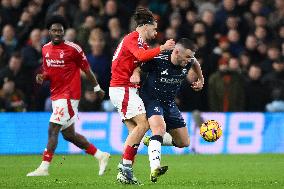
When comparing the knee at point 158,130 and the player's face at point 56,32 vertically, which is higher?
the player's face at point 56,32

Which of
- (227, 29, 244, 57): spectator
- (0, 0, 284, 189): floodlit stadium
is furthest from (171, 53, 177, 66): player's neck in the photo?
(227, 29, 244, 57): spectator

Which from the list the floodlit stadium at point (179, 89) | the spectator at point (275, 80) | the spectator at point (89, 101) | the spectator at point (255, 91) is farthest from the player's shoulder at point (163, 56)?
the spectator at point (275, 80)

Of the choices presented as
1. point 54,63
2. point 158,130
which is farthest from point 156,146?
point 54,63

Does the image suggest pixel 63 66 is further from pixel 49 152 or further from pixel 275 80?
pixel 275 80

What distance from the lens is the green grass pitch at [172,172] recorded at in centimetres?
1160

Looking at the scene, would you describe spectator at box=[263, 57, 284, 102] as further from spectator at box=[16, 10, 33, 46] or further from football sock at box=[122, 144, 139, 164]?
football sock at box=[122, 144, 139, 164]

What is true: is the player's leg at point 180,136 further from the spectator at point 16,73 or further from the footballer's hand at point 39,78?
the spectator at point 16,73

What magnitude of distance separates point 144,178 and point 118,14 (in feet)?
27.3

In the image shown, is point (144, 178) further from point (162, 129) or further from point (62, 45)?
point (62, 45)

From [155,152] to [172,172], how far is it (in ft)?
9.02

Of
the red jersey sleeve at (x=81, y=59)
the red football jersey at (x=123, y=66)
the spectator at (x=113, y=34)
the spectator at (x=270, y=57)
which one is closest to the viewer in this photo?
the red football jersey at (x=123, y=66)

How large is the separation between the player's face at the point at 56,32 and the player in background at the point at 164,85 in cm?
191

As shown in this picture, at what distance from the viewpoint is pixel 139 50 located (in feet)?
38.2

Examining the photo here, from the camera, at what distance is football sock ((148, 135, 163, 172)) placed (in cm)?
1125
